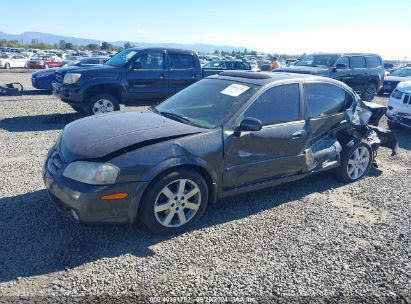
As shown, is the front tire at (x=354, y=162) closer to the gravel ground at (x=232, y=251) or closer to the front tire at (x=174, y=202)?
the gravel ground at (x=232, y=251)

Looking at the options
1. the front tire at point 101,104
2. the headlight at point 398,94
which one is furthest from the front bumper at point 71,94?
the headlight at point 398,94

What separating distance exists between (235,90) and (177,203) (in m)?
1.60

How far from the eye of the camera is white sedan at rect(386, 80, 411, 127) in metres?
8.23

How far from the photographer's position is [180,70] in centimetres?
955

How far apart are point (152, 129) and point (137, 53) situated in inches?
232

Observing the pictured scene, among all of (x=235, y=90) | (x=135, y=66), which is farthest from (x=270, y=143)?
(x=135, y=66)

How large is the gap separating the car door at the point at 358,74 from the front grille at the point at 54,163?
11517 millimetres

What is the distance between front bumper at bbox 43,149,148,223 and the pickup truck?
542 cm

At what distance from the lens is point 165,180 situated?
340 cm

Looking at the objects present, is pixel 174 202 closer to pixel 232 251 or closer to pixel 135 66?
pixel 232 251

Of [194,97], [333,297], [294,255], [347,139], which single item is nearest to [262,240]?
[294,255]

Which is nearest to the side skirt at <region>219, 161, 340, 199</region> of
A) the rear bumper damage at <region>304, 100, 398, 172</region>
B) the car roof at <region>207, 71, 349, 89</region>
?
the rear bumper damage at <region>304, 100, 398, 172</region>

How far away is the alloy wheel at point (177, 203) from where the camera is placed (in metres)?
3.49

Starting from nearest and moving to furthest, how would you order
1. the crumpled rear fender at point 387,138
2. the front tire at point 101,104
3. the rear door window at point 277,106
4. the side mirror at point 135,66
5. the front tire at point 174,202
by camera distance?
the front tire at point 174,202 → the rear door window at point 277,106 → the crumpled rear fender at point 387,138 → the front tire at point 101,104 → the side mirror at point 135,66
